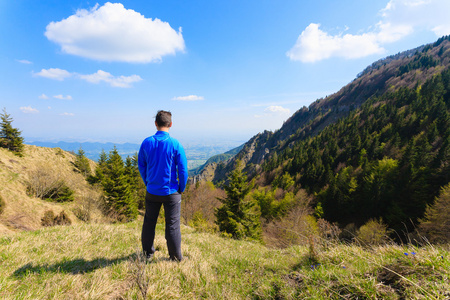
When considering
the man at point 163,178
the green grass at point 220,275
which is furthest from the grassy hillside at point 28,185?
the man at point 163,178

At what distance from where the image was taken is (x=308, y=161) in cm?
7131

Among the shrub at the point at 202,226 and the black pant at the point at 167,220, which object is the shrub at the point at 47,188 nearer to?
the shrub at the point at 202,226

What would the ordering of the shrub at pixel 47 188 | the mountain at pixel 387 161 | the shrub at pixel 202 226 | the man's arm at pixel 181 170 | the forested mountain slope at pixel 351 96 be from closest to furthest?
1. the man's arm at pixel 181 170
2. the shrub at pixel 202 226
3. the shrub at pixel 47 188
4. the mountain at pixel 387 161
5. the forested mountain slope at pixel 351 96

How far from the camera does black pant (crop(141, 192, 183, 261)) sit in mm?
3082

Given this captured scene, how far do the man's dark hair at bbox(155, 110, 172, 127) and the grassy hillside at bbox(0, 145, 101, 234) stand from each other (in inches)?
614

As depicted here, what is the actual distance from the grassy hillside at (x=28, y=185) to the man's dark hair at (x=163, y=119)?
15608 millimetres

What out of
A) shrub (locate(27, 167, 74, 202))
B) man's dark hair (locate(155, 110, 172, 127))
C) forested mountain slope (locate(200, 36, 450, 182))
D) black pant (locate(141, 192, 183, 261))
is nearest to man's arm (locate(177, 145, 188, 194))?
black pant (locate(141, 192, 183, 261))

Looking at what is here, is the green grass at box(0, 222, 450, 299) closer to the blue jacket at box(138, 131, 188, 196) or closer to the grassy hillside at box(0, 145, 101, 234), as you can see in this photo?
the blue jacket at box(138, 131, 188, 196)

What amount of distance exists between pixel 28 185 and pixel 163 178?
34.5 m

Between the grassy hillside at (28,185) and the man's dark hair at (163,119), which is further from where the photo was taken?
the grassy hillside at (28,185)

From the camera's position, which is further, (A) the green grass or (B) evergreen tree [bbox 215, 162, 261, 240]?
(B) evergreen tree [bbox 215, 162, 261, 240]

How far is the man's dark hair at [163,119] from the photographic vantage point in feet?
10.6

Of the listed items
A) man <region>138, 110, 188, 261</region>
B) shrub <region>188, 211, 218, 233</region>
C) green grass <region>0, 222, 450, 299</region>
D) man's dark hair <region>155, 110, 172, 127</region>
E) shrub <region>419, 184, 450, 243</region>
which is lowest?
shrub <region>419, 184, 450, 243</region>

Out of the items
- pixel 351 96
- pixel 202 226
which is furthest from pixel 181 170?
pixel 351 96
